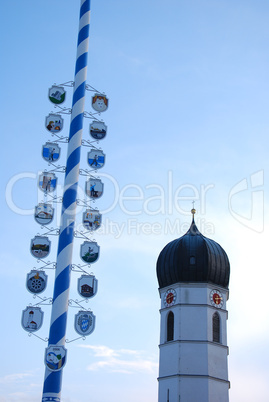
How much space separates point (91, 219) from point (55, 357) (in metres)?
4.49

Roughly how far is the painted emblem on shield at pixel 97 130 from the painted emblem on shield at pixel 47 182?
217cm

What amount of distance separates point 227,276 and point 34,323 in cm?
2282

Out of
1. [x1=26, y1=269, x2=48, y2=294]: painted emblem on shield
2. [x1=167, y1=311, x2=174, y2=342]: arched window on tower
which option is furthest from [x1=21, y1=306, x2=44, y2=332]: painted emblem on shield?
[x1=167, y1=311, x2=174, y2=342]: arched window on tower

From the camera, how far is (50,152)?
18422mm

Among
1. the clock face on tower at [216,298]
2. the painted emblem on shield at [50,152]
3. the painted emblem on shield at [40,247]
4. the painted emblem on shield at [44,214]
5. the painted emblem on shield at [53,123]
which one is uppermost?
the clock face on tower at [216,298]

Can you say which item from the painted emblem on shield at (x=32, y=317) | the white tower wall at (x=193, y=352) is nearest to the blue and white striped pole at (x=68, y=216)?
the painted emblem on shield at (x=32, y=317)

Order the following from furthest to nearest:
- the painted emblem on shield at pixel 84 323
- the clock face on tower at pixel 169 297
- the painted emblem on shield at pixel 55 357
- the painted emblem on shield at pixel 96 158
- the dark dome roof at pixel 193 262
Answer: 1. the dark dome roof at pixel 193 262
2. the clock face on tower at pixel 169 297
3. the painted emblem on shield at pixel 96 158
4. the painted emblem on shield at pixel 84 323
5. the painted emblem on shield at pixel 55 357

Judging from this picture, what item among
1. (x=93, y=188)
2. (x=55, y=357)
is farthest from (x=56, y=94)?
(x=55, y=357)

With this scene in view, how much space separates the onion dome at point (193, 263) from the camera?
36.9m

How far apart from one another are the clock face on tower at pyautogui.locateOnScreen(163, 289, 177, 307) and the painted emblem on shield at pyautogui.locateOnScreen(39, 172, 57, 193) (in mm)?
20039

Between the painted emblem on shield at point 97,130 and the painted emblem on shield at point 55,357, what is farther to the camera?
the painted emblem on shield at point 97,130

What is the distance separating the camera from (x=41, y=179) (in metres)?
18.2

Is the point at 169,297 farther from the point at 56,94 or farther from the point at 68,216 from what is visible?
the point at 68,216

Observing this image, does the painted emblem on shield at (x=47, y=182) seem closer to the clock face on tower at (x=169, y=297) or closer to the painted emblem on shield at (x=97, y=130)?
the painted emblem on shield at (x=97, y=130)
